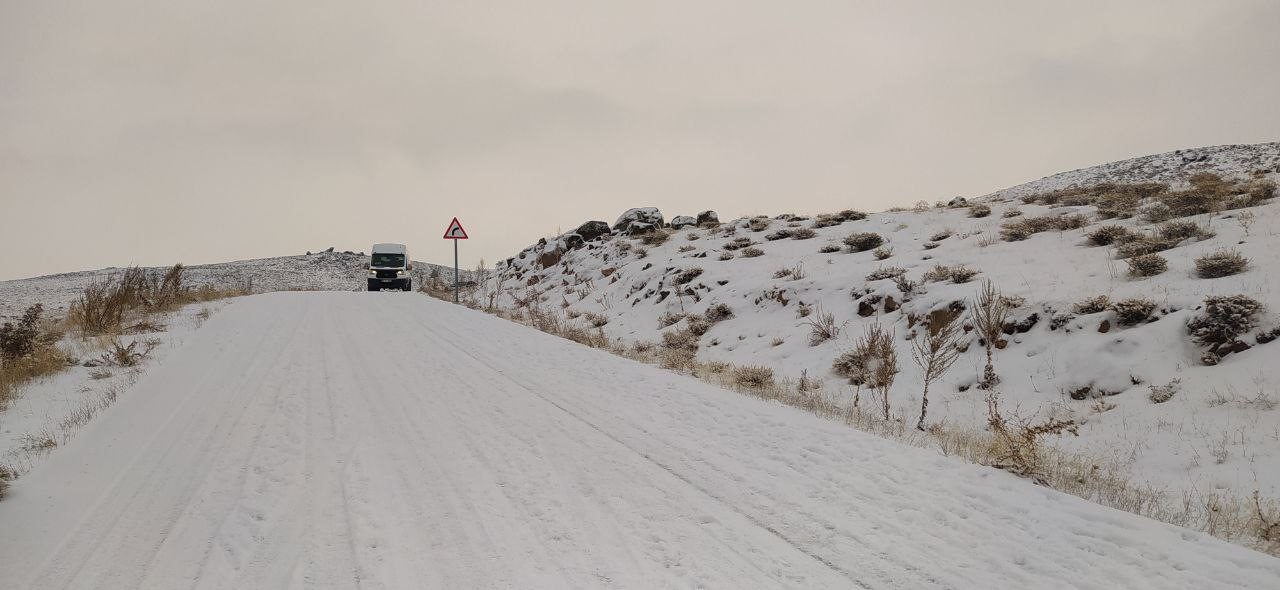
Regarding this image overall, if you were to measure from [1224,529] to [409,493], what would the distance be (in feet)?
16.9

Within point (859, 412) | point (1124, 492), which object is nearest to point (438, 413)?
point (859, 412)

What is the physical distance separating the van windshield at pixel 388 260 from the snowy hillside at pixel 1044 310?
11.5m

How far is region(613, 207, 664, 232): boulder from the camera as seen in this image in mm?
24750

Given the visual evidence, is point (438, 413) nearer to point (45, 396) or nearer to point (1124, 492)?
point (45, 396)

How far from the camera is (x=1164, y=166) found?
37.4 metres

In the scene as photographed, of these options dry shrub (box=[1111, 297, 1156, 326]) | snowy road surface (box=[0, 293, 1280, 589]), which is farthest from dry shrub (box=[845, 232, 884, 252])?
snowy road surface (box=[0, 293, 1280, 589])

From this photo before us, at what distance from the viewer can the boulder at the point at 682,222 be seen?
24336mm

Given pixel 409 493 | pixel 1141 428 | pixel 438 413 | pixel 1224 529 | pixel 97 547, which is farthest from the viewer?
pixel 438 413

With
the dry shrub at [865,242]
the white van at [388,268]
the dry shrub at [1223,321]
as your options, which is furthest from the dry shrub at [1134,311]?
the white van at [388,268]

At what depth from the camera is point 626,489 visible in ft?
13.6

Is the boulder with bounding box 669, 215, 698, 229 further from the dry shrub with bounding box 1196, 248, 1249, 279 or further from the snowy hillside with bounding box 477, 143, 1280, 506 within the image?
the dry shrub with bounding box 1196, 248, 1249, 279

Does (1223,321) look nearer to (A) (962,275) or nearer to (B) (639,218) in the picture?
(A) (962,275)

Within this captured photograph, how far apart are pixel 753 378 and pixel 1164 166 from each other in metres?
44.2

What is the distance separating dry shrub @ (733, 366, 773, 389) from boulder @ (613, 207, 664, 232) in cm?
1669
